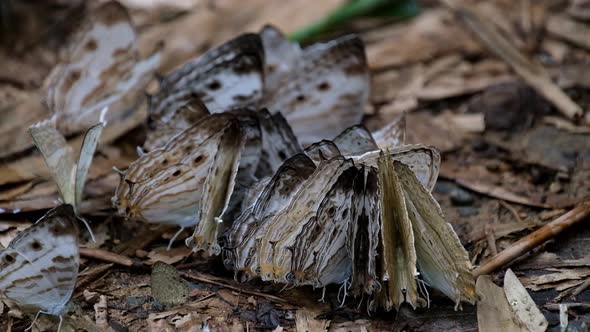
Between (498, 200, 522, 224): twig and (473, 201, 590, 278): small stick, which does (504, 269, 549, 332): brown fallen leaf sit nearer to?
(473, 201, 590, 278): small stick

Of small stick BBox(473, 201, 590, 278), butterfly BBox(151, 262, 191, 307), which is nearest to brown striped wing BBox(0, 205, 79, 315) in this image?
butterfly BBox(151, 262, 191, 307)

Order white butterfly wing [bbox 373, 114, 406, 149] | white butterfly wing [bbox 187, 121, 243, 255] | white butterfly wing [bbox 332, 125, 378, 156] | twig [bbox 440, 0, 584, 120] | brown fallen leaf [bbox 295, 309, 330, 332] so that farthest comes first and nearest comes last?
twig [bbox 440, 0, 584, 120]
white butterfly wing [bbox 373, 114, 406, 149]
white butterfly wing [bbox 332, 125, 378, 156]
white butterfly wing [bbox 187, 121, 243, 255]
brown fallen leaf [bbox 295, 309, 330, 332]

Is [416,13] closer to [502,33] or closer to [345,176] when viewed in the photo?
[502,33]

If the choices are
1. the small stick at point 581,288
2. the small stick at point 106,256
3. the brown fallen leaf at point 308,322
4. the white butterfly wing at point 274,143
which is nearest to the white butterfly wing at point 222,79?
the white butterfly wing at point 274,143

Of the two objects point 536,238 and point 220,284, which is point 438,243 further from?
point 220,284

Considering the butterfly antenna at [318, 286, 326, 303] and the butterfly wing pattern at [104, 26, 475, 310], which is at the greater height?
the butterfly wing pattern at [104, 26, 475, 310]

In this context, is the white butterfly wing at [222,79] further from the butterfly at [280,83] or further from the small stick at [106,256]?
the small stick at [106,256]

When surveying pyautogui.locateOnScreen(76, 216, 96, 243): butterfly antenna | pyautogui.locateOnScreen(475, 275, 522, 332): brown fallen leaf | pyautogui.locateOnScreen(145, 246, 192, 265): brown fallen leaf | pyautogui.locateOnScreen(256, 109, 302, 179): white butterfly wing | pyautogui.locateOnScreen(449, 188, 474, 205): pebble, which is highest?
pyautogui.locateOnScreen(256, 109, 302, 179): white butterfly wing

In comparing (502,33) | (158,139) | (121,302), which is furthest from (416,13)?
(121,302)
